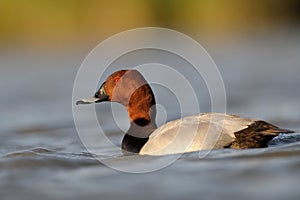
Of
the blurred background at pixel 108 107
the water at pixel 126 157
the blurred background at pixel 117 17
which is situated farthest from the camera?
the blurred background at pixel 117 17

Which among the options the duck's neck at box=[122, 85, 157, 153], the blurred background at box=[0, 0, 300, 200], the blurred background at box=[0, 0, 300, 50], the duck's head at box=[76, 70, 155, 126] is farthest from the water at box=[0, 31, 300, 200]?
the blurred background at box=[0, 0, 300, 50]

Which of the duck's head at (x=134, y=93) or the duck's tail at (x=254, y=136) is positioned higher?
the duck's head at (x=134, y=93)

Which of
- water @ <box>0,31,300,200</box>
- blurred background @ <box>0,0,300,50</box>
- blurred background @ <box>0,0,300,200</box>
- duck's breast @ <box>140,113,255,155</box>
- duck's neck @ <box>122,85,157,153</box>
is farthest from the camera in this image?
blurred background @ <box>0,0,300,50</box>

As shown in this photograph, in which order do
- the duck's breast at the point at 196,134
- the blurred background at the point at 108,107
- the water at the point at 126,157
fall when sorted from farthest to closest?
the duck's breast at the point at 196,134 < the blurred background at the point at 108,107 < the water at the point at 126,157

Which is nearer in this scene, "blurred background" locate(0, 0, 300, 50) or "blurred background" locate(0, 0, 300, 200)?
"blurred background" locate(0, 0, 300, 200)

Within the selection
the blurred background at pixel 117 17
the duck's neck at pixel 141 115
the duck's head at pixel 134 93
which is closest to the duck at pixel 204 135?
the duck's neck at pixel 141 115

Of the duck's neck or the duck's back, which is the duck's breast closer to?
the duck's back

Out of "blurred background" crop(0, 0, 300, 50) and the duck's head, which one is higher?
"blurred background" crop(0, 0, 300, 50)

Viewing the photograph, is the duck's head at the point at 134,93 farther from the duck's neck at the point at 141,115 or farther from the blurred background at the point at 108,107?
the blurred background at the point at 108,107
